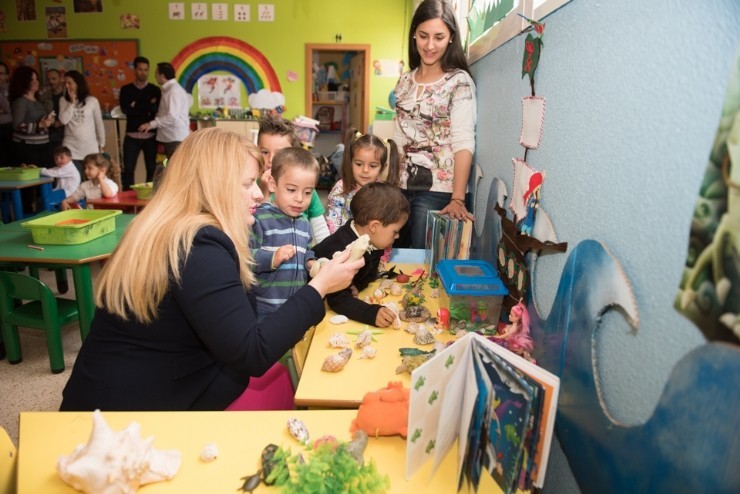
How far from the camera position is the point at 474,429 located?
3.00ft

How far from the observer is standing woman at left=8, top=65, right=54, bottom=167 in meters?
5.18

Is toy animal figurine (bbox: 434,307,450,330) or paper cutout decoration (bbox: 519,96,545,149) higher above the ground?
paper cutout decoration (bbox: 519,96,545,149)

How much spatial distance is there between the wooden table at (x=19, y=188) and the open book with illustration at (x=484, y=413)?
4424 millimetres

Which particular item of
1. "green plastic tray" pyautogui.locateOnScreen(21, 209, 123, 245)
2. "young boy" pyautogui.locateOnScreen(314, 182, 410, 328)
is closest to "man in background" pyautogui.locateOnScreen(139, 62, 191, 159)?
"green plastic tray" pyautogui.locateOnScreen(21, 209, 123, 245)

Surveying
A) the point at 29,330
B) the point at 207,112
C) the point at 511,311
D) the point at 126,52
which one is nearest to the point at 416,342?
the point at 511,311

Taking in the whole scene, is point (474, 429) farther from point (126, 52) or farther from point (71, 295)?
point (126, 52)

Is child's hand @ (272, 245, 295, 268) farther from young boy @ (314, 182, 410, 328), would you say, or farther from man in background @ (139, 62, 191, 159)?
man in background @ (139, 62, 191, 159)

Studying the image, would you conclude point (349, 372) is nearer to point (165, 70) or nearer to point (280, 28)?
point (165, 70)

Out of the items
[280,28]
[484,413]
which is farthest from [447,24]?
[280,28]

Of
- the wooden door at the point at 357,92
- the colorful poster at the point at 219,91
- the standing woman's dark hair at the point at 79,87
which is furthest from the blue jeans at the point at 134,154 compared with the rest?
the wooden door at the point at 357,92

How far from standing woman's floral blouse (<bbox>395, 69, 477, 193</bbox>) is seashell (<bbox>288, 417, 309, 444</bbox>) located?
59.8 inches

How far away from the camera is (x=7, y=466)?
3.12 feet

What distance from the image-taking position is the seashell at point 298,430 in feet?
3.32

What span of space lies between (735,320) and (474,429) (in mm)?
452
